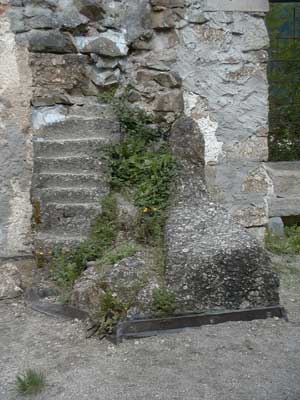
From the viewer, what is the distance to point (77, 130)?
12.9 feet

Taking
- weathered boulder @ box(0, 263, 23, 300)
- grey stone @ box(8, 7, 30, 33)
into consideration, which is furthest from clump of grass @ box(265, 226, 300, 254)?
grey stone @ box(8, 7, 30, 33)

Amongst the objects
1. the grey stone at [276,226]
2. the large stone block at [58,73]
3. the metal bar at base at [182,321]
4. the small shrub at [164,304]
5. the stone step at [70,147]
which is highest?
the large stone block at [58,73]

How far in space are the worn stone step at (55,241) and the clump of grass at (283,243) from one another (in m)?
1.62

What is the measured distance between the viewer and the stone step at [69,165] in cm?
379

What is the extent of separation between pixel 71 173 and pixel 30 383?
1.52m

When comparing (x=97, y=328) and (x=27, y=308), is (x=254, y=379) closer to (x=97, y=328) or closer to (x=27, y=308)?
(x=97, y=328)

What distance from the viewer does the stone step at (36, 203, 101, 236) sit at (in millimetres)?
3635

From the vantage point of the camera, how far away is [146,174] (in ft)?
12.5

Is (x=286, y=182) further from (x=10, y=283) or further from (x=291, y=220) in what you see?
(x=10, y=283)

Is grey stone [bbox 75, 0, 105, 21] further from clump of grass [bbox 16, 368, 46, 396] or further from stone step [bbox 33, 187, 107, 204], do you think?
clump of grass [bbox 16, 368, 46, 396]

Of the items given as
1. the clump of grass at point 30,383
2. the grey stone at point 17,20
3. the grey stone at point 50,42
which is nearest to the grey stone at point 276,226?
the grey stone at point 50,42

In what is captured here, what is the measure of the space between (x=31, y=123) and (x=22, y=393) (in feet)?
6.17

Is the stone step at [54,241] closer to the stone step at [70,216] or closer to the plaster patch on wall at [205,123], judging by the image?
the stone step at [70,216]

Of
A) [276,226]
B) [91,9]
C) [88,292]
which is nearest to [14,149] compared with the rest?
[91,9]
